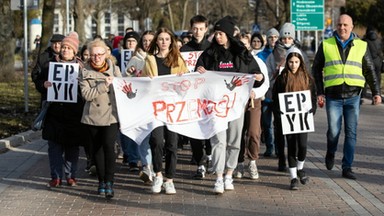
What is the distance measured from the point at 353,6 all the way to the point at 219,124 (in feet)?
137

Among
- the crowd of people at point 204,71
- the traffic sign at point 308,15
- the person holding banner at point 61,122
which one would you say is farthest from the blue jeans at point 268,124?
the traffic sign at point 308,15

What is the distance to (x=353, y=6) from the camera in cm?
5006

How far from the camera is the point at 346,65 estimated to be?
10531 mm

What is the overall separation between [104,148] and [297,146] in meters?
2.29

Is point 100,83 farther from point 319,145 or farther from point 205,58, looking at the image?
point 319,145

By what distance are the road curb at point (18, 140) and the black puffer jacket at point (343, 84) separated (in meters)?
A: 5.60

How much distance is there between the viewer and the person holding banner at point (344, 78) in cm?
1054

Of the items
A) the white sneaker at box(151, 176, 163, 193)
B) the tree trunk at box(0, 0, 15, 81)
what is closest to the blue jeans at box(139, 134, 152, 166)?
the white sneaker at box(151, 176, 163, 193)

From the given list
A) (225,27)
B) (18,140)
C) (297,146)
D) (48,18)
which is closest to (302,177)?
(297,146)

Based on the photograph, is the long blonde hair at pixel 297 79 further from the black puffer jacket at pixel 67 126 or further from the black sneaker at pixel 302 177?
the black puffer jacket at pixel 67 126

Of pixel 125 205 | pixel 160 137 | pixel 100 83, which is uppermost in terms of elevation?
pixel 100 83

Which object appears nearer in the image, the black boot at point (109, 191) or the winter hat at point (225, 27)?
the black boot at point (109, 191)

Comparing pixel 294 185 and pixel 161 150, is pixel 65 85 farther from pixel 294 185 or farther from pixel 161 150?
pixel 294 185

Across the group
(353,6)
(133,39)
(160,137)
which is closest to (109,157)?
(160,137)
